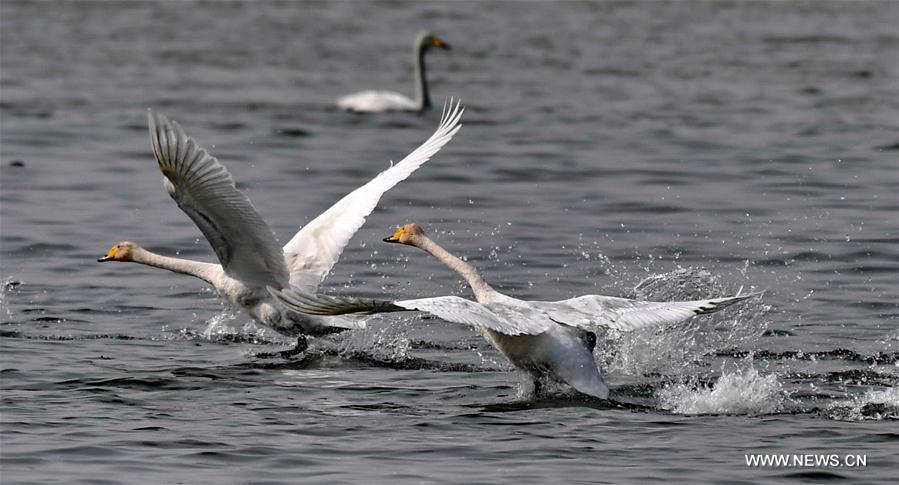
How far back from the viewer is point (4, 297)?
512 inches

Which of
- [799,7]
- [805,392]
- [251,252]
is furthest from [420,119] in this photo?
[799,7]

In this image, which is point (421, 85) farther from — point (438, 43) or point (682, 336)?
point (682, 336)

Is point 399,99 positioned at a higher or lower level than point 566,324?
higher

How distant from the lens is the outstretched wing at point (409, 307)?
857cm

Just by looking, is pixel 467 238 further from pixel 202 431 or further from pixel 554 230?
pixel 202 431

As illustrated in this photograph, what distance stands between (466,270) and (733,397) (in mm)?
1960

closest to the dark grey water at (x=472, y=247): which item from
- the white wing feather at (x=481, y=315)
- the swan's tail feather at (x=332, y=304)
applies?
the white wing feather at (x=481, y=315)

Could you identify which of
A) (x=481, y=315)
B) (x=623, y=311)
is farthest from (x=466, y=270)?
(x=481, y=315)

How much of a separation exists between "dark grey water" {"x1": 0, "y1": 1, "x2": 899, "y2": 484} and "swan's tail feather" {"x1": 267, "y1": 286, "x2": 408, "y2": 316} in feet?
2.12

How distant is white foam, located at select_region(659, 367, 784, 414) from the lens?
360 inches

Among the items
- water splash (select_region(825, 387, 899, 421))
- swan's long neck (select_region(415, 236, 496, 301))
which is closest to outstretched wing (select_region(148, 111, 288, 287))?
swan's long neck (select_region(415, 236, 496, 301))

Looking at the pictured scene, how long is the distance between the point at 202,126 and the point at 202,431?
47.8 feet

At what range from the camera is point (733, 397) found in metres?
9.20

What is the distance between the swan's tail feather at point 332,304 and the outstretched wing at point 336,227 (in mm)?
2577
